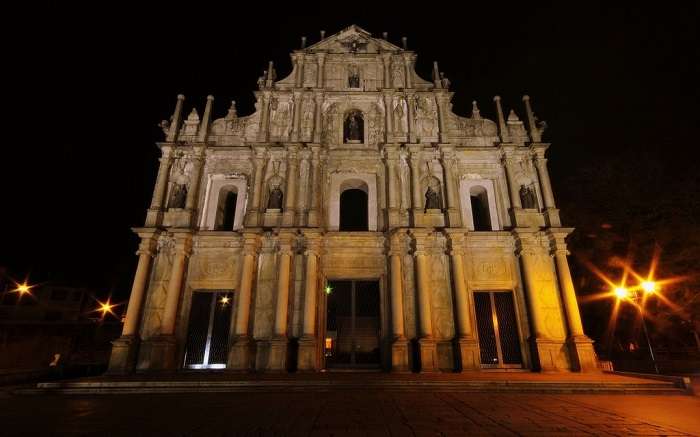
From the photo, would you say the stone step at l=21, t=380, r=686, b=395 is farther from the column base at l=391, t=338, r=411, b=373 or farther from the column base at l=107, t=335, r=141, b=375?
the column base at l=107, t=335, r=141, b=375

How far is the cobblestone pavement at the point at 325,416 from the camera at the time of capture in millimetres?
4770

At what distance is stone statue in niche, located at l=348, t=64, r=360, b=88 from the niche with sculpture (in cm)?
169

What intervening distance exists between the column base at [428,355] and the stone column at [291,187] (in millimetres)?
6999

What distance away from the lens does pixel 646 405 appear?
6879 mm

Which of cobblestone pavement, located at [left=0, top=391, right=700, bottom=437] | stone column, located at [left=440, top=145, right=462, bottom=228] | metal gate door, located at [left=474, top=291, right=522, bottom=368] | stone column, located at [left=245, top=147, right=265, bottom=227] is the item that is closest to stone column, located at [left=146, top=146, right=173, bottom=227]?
stone column, located at [left=245, top=147, right=265, bottom=227]

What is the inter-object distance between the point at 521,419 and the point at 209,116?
17480 mm

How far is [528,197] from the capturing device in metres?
16.1

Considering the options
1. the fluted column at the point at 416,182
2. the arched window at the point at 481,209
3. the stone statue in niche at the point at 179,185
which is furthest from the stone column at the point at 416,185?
the stone statue in niche at the point at 179,185

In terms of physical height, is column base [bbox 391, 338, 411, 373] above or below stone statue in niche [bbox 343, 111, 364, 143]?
below

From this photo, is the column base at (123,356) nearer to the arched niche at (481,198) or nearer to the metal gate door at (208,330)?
the metal gate door at (208,330)

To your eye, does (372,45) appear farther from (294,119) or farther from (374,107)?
(294,119)

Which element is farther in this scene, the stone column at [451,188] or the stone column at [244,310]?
the stone column at [451,188]

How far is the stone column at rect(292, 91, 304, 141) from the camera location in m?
17.2

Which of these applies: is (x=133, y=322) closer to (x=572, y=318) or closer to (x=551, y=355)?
(x=551, y=355)
